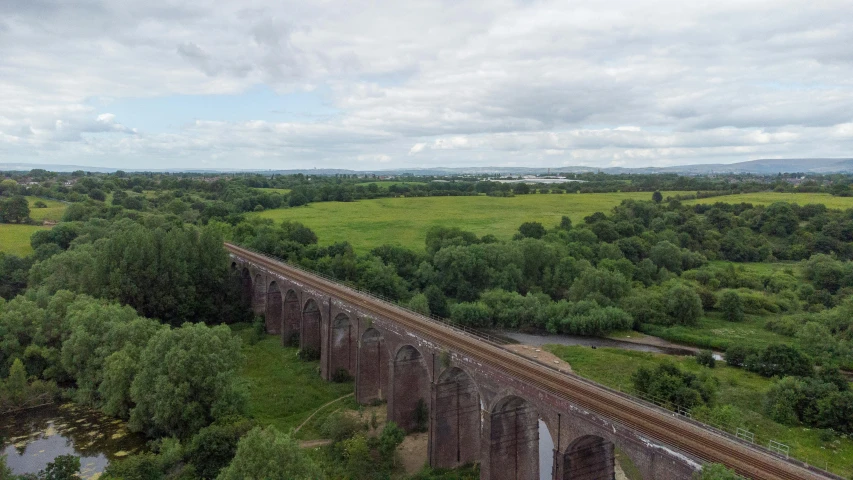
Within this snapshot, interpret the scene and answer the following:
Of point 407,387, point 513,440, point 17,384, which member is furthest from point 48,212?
point 513,440

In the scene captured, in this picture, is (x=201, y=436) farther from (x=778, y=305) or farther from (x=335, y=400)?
(x=778, y=305)

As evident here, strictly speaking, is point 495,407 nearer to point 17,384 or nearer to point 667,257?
point 17,384

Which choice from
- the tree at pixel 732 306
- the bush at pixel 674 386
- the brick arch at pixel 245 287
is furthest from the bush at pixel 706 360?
the brick arch at pixel 245 287

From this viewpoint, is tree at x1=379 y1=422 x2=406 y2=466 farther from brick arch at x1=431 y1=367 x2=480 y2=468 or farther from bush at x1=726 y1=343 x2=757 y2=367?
bush at x1=726 y1=343 x2=757 y2=367

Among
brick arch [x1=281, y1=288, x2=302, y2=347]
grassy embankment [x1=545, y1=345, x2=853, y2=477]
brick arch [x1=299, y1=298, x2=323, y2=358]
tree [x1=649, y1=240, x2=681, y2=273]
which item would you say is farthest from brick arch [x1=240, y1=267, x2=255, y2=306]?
tree [x1=649, y1=240, x2=681, y2=273]

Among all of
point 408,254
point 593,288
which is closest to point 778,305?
point 593,288
